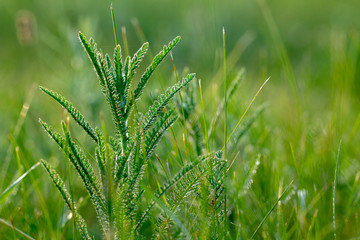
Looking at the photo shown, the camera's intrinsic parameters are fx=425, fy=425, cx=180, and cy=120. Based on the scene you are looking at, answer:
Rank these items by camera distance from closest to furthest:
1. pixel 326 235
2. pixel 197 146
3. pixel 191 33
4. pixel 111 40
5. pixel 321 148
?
pixel 326 235
pixel 197 146
pixel 321 148
pixel 191 33
pixel 111 40

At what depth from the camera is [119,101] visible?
89 centimetres

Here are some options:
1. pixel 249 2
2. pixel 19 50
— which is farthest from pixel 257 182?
pixel 249 2

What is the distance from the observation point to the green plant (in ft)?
2.83

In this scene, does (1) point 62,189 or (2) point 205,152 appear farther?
(2) point 205,152

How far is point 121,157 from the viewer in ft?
2.94

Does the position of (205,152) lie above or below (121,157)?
above

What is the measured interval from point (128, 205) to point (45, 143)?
1.05m

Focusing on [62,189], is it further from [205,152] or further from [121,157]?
[205,152]

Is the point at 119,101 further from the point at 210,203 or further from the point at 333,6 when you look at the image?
the point at 333,6

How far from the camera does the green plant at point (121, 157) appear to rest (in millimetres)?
863

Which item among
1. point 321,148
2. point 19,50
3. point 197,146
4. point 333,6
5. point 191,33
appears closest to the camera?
point 197,146

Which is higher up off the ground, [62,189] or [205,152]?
[205,152]

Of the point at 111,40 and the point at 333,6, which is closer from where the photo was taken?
the point at 111,40

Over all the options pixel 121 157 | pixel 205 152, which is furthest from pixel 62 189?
pixel 205 152
